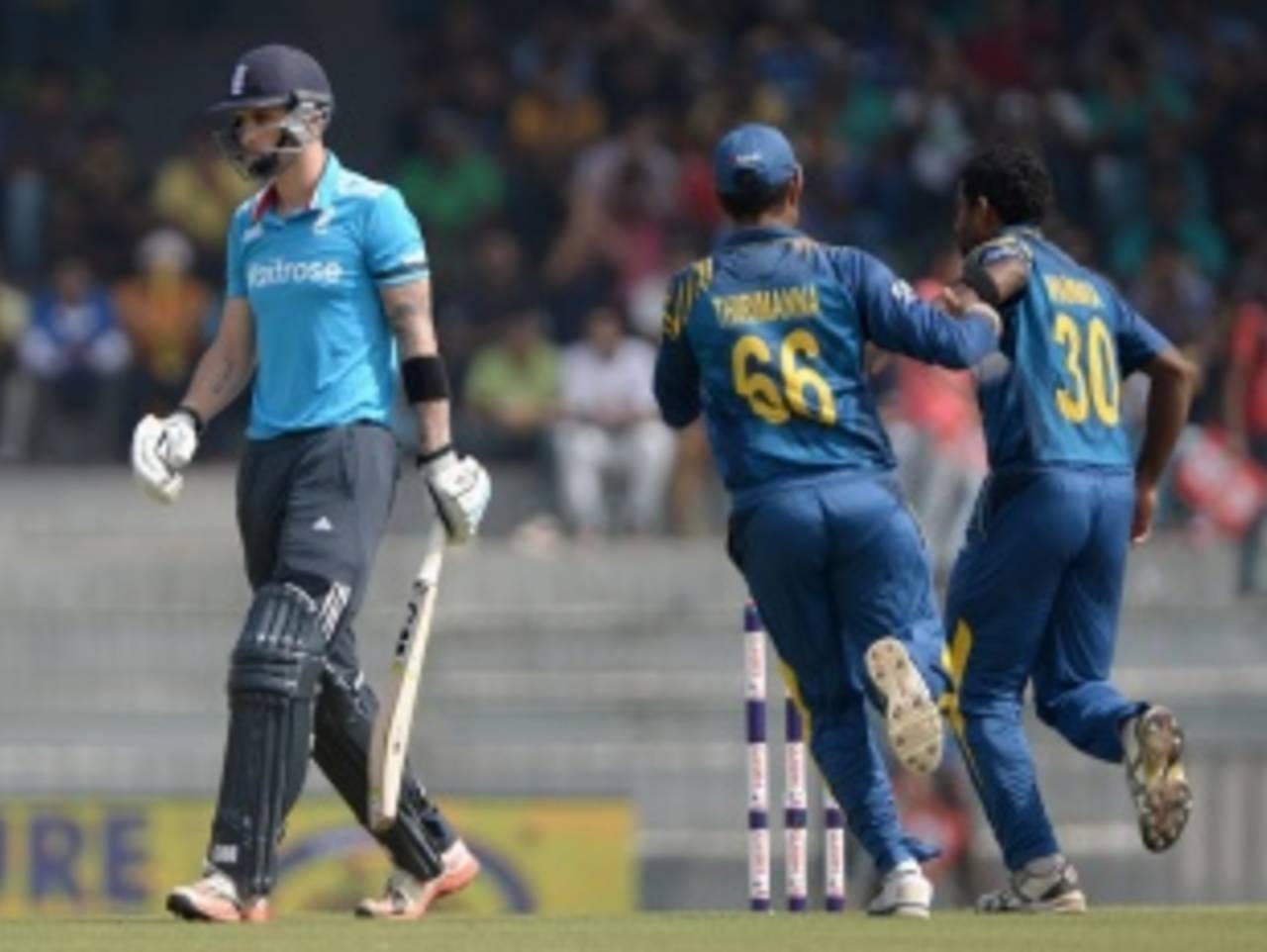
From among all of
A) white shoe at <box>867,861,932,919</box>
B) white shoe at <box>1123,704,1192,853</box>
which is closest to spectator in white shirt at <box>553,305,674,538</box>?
white shoe at <box>867,861,932,919</box>

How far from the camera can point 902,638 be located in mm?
13250

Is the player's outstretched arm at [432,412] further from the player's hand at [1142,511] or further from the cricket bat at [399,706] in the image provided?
the player's hand at [1142,511]

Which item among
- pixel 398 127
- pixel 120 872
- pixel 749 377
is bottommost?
pixel 120 872

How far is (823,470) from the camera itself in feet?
43.5

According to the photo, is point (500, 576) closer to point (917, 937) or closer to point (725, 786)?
point (725, 786)

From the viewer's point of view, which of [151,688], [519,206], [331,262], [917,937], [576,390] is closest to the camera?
[917,937]

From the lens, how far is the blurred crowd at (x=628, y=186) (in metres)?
25.1

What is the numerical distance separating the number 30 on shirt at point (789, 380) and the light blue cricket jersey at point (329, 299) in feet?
3.02

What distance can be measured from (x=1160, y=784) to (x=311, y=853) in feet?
26.2

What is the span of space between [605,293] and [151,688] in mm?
4719

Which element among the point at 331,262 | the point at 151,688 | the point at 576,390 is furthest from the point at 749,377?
the point at 576,390

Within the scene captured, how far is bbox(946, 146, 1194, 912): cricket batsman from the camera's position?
13.4 m

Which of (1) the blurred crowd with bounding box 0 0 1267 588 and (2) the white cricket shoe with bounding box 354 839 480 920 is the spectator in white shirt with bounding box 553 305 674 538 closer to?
(1) the blurred crowd with bounding box 0 0 1267 588

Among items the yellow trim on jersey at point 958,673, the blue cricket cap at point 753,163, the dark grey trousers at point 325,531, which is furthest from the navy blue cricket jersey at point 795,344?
the dark grey trousers at point 325,531
